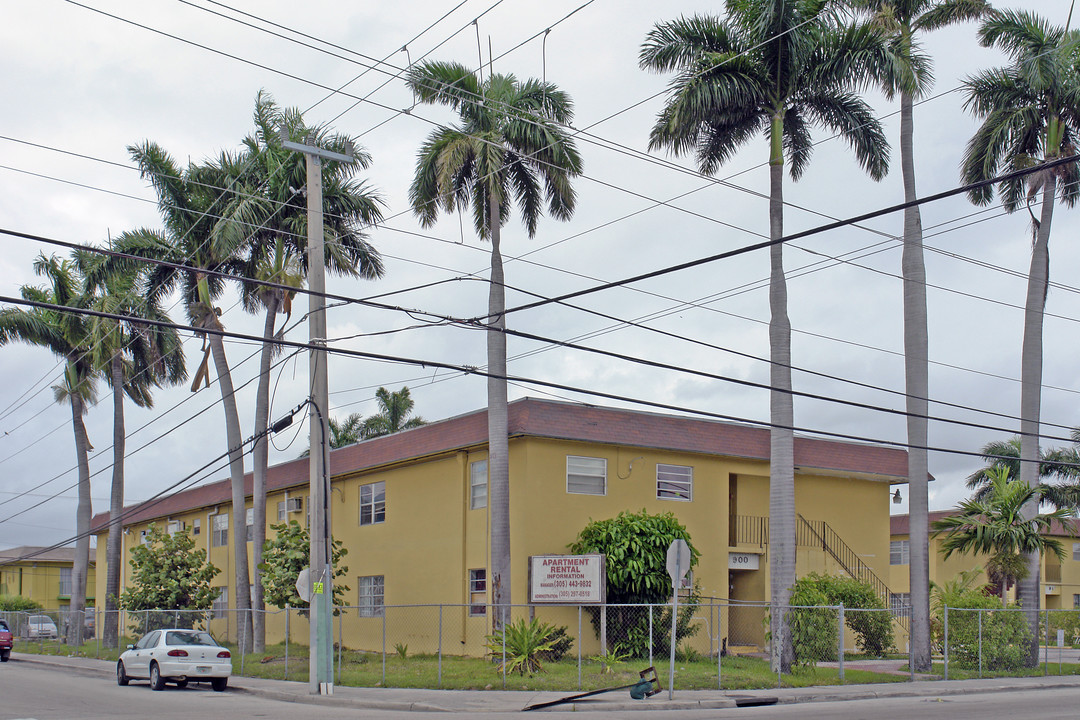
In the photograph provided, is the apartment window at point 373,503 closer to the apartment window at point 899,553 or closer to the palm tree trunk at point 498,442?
the palm tree trunk at point 498,442

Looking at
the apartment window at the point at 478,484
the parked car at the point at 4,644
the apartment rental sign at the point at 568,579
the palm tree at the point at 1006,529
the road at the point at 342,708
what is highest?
the apartment window at the point at 478,484

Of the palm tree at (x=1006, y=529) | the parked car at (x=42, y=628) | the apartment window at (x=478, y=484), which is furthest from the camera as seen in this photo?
the parked car at (x=42, y=628)

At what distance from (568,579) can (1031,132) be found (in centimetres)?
1687

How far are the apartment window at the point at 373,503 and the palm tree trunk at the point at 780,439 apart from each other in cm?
1253

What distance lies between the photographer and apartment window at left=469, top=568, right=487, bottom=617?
26500 mm

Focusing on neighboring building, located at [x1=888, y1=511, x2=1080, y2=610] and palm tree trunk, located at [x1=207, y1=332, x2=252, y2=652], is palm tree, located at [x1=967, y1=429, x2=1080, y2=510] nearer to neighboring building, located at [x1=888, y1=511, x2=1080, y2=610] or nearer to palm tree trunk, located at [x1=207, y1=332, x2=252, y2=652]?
neighboring building, located at [x1=888, y1=511, x2=1080, y2=610]

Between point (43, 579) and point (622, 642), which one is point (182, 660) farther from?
point (43, 579)

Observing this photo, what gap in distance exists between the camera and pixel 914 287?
24.9 m

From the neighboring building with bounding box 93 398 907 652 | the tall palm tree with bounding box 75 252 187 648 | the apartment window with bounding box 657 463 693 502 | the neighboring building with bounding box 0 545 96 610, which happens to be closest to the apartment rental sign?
the neighboring building with bounding box 93 398 907 652

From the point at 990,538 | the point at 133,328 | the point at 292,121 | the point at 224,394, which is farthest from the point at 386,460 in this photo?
the point at 990,538

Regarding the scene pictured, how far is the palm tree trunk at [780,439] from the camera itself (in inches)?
869

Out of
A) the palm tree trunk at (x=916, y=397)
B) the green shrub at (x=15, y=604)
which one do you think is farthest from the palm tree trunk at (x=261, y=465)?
the green shrub at (x=15, y=604)

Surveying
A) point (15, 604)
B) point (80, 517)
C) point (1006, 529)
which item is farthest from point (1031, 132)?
point (15, 604)

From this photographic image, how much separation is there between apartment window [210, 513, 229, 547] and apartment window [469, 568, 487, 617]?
16.4 m
